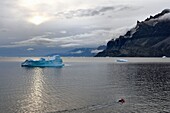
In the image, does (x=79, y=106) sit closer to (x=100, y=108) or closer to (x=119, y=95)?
(x=100, y=108)

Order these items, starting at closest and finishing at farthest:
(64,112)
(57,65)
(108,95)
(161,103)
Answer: (64,112), (161,103), (108,95), (57,65)

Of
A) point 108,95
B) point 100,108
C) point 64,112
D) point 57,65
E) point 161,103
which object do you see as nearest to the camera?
point 64,112

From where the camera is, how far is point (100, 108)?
49.1 m

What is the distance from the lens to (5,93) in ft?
209

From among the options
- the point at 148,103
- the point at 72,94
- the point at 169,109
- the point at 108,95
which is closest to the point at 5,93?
the point at 72,94

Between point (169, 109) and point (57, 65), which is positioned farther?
point (57, 65)

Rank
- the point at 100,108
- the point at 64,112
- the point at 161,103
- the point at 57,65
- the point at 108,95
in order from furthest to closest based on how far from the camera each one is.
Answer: the point at 57,65
the point at 108,95
the point at 161,103
the point at 100,108
the point at 64,112

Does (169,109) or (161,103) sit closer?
(169,109)

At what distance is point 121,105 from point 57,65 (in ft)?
408

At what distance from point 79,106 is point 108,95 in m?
13.4

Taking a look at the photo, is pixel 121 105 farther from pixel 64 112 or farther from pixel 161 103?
pixel 64 112

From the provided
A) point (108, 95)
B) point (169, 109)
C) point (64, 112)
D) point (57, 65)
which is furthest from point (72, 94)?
point (57, 65)

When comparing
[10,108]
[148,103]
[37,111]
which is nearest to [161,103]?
[148,103]

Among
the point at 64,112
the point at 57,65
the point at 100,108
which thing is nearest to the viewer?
the point at 64,112
